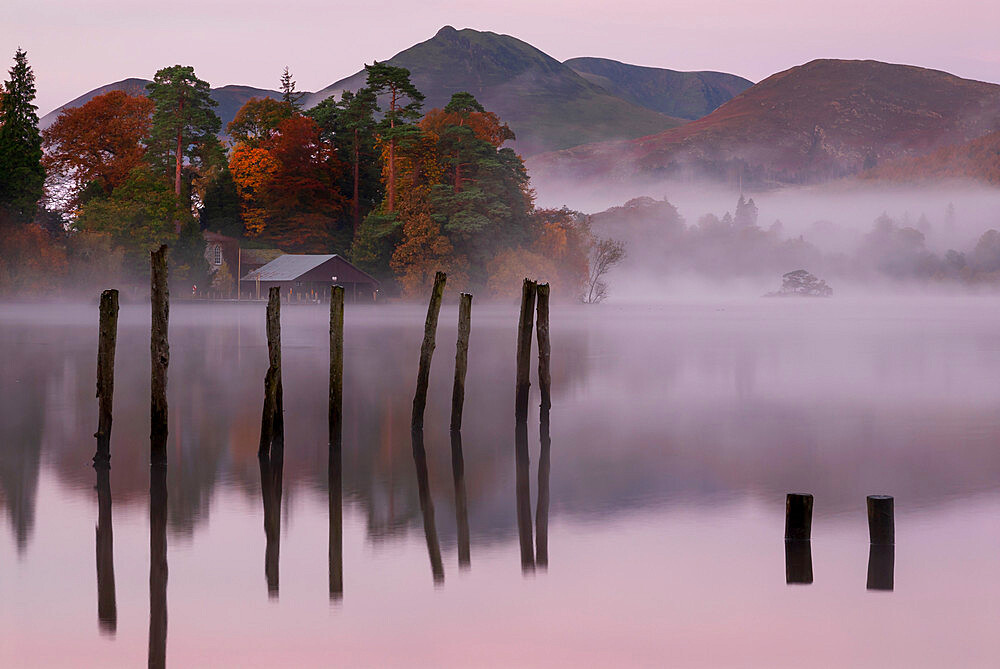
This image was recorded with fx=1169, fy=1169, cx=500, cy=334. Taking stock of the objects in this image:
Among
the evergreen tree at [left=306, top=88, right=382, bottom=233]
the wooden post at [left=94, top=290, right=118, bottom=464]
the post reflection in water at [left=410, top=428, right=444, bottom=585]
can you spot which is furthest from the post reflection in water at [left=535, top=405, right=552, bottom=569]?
the evergreen tree at [left=306, top=88, right=382, bottom=233]

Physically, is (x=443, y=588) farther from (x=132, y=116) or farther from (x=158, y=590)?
(x=132, y=116)

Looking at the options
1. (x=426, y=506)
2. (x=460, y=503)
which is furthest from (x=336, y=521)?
(x=460, y=503)

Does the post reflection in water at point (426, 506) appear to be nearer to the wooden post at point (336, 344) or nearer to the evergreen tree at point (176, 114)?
the wooden post at point (336, 344)

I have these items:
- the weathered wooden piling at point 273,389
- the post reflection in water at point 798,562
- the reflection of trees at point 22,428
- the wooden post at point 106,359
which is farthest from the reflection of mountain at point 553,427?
the post reflection in water at point 798,562

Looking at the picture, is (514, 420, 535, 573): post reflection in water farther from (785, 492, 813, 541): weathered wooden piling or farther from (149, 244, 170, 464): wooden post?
(149, 244, 170, 464): wooden post

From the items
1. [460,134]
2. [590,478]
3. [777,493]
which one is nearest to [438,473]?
[590,478]

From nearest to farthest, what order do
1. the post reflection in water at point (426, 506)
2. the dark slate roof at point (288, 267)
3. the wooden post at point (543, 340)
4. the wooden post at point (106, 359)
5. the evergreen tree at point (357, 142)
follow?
the post reflection in water at point (426, 506)
the wooden post at point (106, 359)
the wooden post at point (543, 340)
the dark slate roof at point (288, 267)
the evergreen tree at point (357, 142)

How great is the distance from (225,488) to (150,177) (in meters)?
106

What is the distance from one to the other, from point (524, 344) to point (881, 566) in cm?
1286

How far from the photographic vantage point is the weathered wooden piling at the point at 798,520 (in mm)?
14844

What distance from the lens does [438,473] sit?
20.9 meters

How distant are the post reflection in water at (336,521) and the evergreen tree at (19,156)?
8566cm

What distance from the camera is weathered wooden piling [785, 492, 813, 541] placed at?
14844mm

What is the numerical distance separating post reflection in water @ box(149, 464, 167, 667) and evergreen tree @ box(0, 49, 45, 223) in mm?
87305
